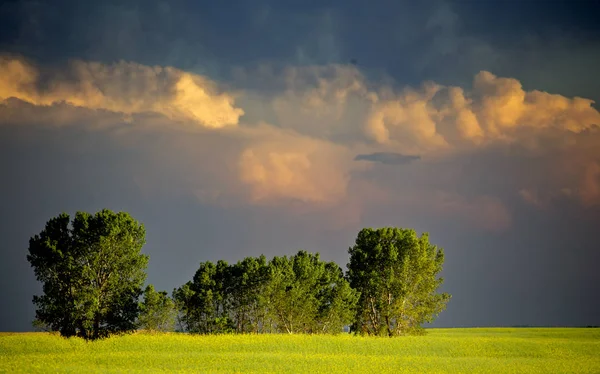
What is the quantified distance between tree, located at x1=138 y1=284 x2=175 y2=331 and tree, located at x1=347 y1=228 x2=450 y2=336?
93.1 feet

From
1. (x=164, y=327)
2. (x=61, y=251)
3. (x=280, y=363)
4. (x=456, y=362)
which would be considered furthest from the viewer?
(x=164, y=327)

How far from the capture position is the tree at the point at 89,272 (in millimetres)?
69625

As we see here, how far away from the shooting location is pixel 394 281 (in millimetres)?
89938

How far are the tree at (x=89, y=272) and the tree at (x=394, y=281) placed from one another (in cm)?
3517

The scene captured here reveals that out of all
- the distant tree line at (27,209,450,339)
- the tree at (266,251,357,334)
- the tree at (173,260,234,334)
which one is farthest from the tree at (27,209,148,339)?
the tree at (266,251,357,334)

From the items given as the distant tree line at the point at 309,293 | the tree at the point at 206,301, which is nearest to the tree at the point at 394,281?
the distant tree line at the point at 309,293

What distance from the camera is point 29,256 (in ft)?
232

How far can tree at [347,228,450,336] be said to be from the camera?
89812mm

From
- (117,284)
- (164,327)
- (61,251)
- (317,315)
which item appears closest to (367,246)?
(317,315)

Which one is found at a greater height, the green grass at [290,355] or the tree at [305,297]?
the tree at [305,297]

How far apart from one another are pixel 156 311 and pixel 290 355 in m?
30.7

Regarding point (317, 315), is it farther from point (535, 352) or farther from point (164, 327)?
point (535, 352)

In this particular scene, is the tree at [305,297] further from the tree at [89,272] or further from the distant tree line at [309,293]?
the tree at [89,272]

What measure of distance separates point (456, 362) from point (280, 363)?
15.2m
